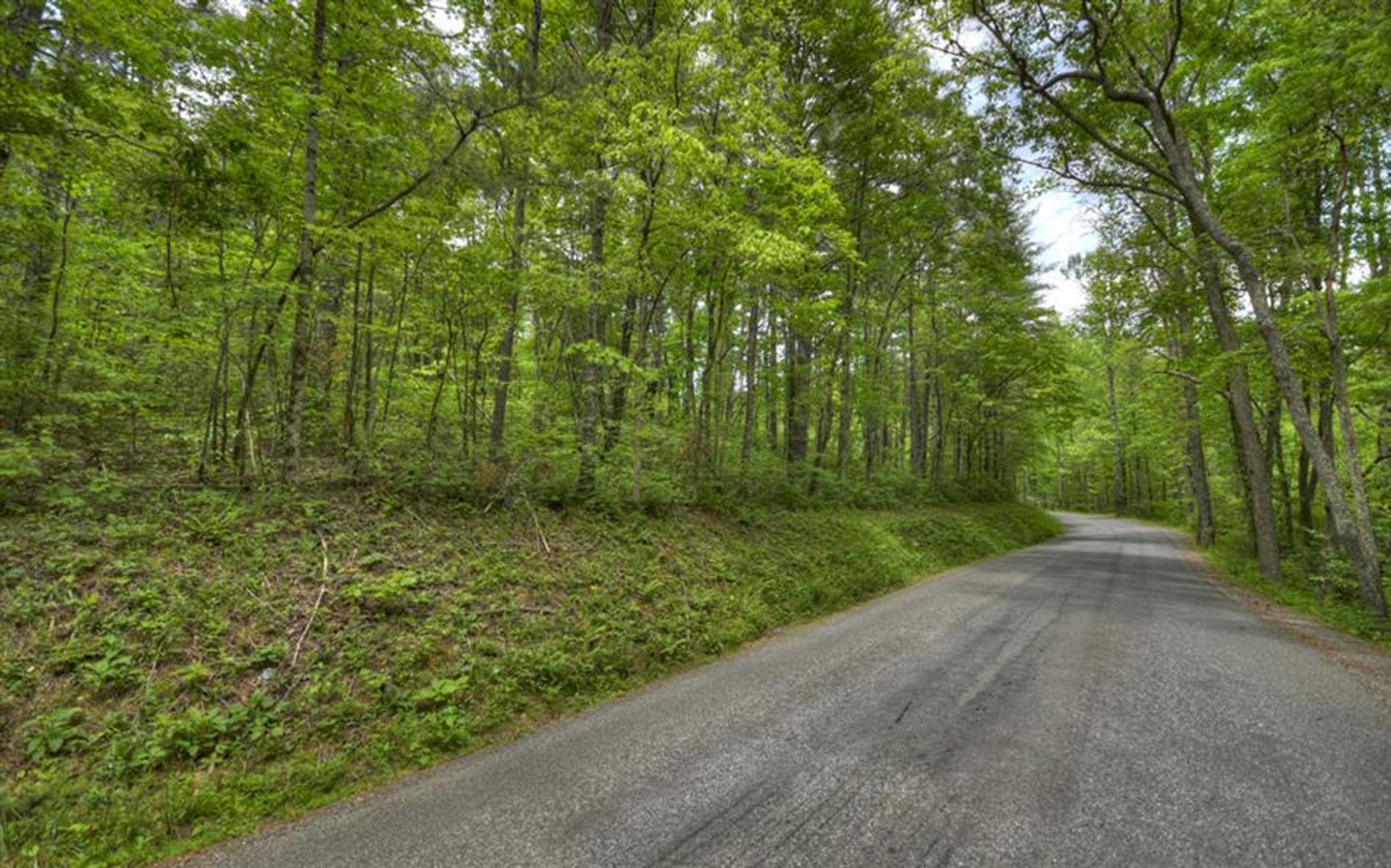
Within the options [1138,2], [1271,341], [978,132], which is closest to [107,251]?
[978,132]

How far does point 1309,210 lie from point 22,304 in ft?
66.9

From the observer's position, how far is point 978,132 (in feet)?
35.7

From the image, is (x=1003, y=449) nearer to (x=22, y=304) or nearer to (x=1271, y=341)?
(x=1271, y=341)

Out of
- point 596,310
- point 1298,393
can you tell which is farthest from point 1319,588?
point 596,310

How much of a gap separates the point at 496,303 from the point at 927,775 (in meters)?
7.63

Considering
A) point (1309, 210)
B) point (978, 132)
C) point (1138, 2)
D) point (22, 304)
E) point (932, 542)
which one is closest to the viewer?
point (22, 304)

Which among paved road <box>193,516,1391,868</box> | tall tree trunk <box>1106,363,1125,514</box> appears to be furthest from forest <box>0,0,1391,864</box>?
tall tree trunk <box>1106,363,1125,514</box>

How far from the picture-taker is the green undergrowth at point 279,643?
2.82 m

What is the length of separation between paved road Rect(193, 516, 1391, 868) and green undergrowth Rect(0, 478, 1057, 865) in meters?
0.43

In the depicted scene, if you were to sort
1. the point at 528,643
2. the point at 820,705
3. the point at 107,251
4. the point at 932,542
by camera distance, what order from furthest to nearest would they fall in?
the point at 932,542
the point at 107,251
the point at 528,643
the point at 820,705

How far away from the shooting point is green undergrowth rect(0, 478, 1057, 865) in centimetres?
282

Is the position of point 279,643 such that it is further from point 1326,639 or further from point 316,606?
point 1326,639

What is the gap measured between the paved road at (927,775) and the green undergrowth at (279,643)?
43 centimetres

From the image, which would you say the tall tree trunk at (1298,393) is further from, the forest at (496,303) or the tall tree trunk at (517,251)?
the tall tree trunk at (517,251)
